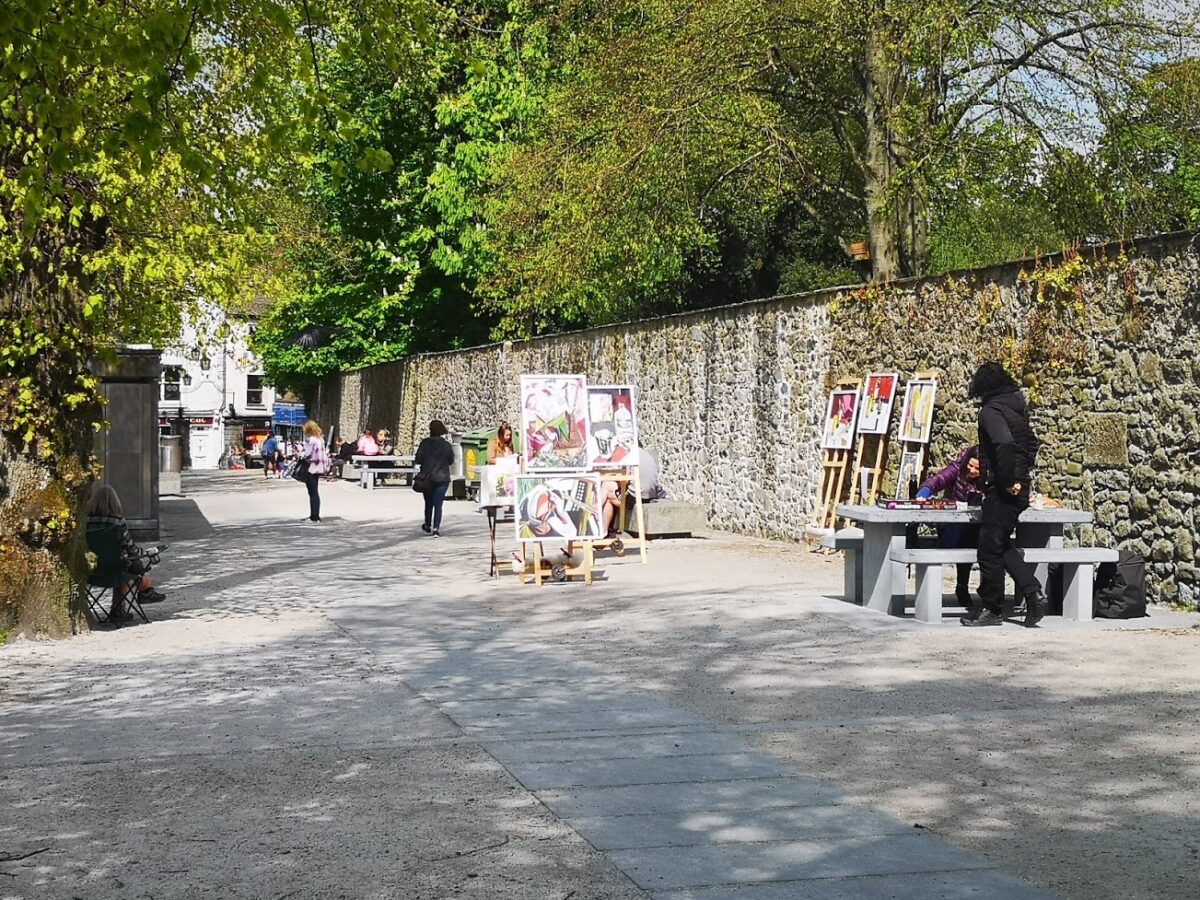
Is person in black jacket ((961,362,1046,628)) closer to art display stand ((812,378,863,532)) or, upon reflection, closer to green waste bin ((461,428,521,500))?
art display stand ((812,378,863,532))

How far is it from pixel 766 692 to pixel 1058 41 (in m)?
14.4

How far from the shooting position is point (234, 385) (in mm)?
80062

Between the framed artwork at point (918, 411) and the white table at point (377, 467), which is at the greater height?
the framed artwork at point (918, 411)

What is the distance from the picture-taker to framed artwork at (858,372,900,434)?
17334mm

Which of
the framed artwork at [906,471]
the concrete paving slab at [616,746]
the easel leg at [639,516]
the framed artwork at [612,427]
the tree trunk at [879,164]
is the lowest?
the concrete paving slab at [616,746]

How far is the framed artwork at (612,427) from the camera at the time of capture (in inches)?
726

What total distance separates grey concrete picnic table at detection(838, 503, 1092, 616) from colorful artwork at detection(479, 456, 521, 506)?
461cm

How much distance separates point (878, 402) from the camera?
17.6 metres

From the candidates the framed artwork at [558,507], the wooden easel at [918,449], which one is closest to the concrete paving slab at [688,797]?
the framed artwork at [558,507]

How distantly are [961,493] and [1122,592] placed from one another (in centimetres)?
182

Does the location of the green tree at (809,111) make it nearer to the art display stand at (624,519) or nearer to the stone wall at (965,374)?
the stone wall at (965,374)

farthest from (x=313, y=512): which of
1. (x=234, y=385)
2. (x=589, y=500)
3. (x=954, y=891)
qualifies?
(x=234, y=385)

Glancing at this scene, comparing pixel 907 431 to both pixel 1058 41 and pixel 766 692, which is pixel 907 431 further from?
pixel 766 692

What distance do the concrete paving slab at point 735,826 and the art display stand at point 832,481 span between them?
1220cm
